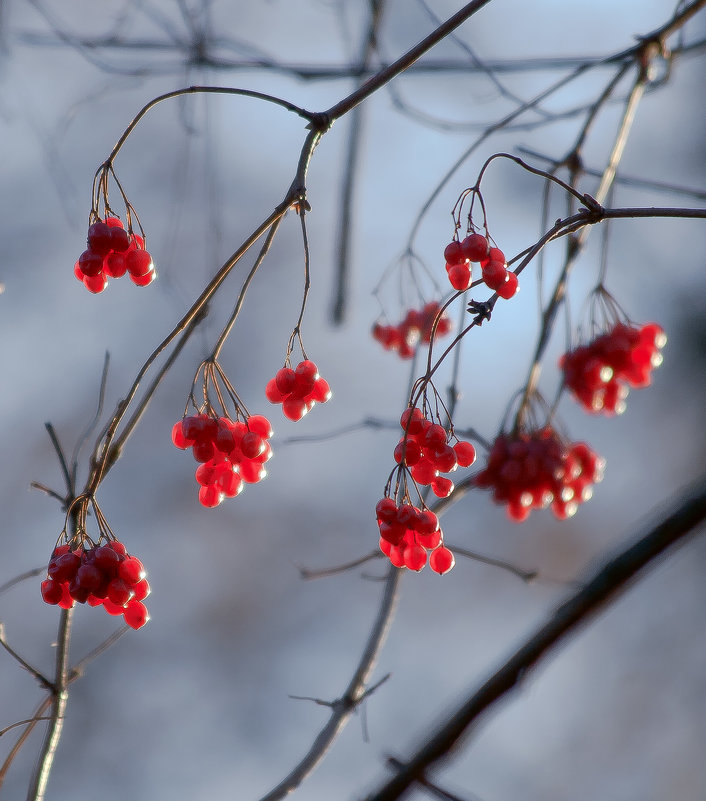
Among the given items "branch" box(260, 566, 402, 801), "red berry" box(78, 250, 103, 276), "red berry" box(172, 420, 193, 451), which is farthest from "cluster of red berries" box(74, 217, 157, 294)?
"branch" box(260, 566, 402, 801)

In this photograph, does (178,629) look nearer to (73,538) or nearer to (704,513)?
(73,538)

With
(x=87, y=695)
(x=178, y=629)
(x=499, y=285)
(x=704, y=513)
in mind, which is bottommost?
(x=704, y=513)

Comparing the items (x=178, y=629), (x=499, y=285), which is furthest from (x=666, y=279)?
(x=499, y=285)

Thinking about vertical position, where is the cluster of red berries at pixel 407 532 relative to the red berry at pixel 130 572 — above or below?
above

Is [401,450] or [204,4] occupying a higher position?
[204,4]

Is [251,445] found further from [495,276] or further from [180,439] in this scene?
[495,276]

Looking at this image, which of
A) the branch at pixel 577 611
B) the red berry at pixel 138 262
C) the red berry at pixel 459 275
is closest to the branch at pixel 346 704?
the red berry at pixel 459 275

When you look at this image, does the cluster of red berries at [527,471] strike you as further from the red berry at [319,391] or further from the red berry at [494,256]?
the red berry at [494,256]
